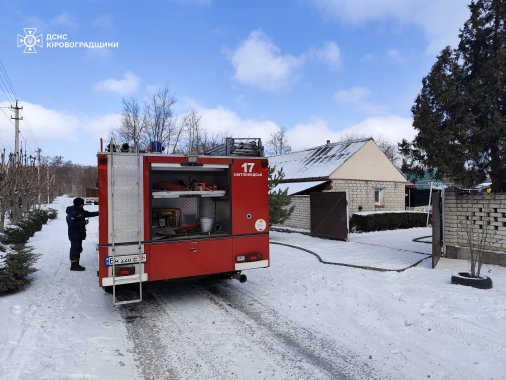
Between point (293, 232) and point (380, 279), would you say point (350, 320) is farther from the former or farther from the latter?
point (293, 232)

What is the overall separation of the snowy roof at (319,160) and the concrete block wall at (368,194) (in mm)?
1249

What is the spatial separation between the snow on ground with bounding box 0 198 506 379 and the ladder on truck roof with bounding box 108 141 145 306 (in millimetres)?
912

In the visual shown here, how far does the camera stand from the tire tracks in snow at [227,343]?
4.11 metres

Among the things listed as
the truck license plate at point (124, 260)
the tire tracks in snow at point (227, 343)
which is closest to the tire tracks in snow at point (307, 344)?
the tire tracks in snow at point (227, 343)

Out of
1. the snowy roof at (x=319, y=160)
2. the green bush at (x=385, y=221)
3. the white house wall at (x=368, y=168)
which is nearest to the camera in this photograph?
the green bush at (x=385, y=221)

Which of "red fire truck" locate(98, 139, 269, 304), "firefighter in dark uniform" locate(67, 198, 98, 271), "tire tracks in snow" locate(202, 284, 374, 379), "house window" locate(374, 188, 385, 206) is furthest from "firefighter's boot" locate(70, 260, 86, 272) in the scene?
"house window" locate(374, 188, 385, 206)

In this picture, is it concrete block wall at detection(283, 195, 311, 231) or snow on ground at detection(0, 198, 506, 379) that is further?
concrete block wall at detection(283, 195, 311, 231)

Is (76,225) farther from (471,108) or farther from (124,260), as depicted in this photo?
(471,108)

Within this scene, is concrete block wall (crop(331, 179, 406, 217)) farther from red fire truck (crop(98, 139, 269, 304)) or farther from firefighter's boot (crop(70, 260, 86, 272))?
firefighter's boot (crop(70, 260, 86, 272))

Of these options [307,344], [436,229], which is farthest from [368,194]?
[307,344]

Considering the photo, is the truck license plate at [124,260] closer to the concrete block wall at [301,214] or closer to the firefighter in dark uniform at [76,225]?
the firefighter in dark uniform at [76,225]

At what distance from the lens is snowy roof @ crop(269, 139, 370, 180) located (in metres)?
20.8

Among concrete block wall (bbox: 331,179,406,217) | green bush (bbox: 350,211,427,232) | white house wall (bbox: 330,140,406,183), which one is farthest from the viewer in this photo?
white house wall (bbox: 330,140,406,183)

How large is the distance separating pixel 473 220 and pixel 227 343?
7.75m
